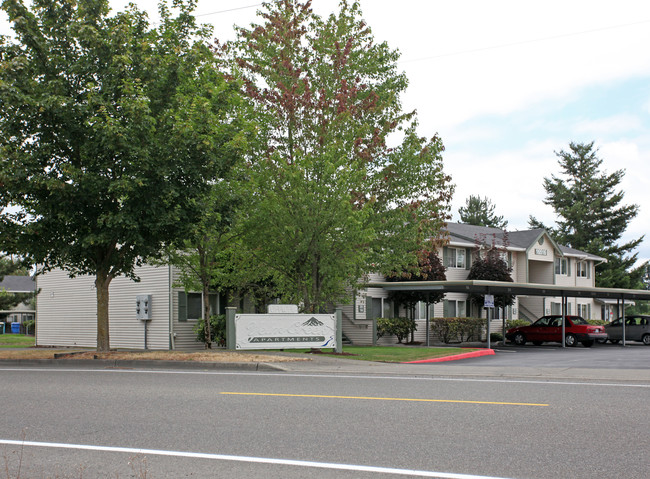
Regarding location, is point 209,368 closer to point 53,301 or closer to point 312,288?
point 312,288

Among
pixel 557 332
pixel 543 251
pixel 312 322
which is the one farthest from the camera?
pixel 543 251

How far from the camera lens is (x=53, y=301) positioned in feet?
118

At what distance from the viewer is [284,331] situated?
20.7m

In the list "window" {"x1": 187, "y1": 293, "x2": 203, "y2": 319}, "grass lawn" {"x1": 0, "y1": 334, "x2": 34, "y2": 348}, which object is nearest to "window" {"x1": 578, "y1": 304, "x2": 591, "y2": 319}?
"window" {"x1": 187, "y1": 293, "x2": 203, "y2": 319}

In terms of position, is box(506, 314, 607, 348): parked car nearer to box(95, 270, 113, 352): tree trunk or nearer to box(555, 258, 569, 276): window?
box(555, 258, 569, 276): window

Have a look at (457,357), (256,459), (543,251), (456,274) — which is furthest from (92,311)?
(543,251)

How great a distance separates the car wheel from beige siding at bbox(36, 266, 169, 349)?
67.1 feet

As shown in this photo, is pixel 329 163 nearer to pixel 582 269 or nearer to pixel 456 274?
pixel 456 274

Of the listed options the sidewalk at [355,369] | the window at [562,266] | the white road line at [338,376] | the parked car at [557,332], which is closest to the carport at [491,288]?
the parked car at [557,332]

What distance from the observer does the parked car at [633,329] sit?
39.4 meters

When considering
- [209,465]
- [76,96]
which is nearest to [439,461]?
[209,465]

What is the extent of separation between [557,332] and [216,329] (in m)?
18.5

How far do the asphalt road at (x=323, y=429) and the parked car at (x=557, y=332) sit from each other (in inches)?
928

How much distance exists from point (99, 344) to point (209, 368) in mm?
5262
